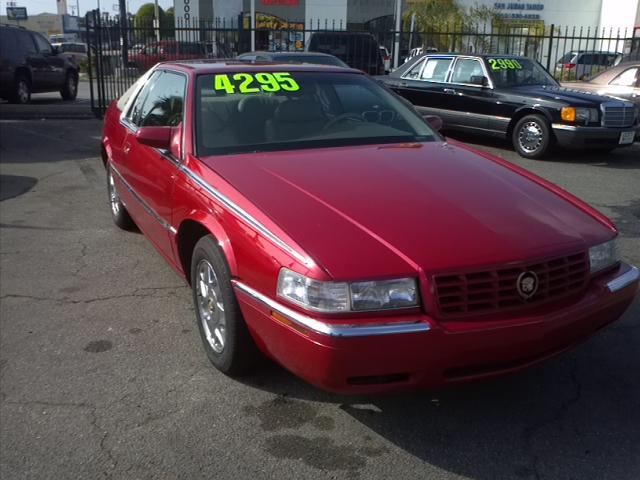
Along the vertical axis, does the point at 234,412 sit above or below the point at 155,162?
below

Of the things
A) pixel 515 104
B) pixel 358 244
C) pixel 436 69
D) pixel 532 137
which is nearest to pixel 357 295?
pixel 358 244

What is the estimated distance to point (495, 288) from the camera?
266 cm

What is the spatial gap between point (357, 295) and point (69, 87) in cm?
1783

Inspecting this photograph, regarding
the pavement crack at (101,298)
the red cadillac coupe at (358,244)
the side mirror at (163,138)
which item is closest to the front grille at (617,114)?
the red cadillac coupe at (358,244)

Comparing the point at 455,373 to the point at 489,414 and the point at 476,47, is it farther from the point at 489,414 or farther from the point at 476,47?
the point at 476,47

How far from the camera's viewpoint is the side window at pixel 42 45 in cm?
1625

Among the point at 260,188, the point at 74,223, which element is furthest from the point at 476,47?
the point at 260,188

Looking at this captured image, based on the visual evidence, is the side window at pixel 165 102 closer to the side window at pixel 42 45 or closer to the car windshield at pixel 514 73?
the car windshield at pixel 514 73

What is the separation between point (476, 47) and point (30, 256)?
2144 centimetres

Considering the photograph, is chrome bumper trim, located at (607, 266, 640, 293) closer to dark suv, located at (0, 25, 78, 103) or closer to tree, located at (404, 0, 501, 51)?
dark suv, located at (0, 25, 78, 103)

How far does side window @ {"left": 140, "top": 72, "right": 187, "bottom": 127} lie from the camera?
13.9 ft

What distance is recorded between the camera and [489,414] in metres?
3.10

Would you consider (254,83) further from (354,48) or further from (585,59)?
(585,59)

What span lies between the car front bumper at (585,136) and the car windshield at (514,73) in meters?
1.43
